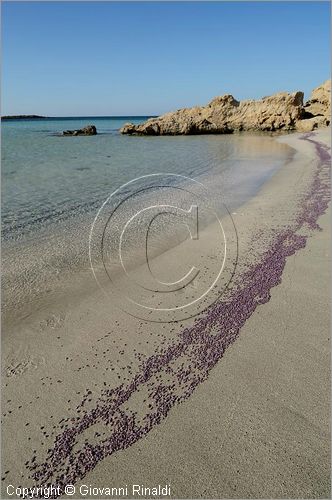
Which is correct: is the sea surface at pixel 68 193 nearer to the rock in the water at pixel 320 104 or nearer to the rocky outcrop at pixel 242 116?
the rocky outcrop at pixel 242 116

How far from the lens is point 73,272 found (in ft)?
33.3

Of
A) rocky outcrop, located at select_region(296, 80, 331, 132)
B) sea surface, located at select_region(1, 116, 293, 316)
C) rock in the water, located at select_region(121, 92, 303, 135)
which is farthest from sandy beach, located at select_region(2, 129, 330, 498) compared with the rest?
rock in the water, located at select_region(121, 92, 303, 135)

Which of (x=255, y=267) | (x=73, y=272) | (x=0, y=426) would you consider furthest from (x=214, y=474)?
(x=73, y=272)

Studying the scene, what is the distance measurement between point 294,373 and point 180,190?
1548 centimetres

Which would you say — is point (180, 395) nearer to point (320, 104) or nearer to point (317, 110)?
point (320, 104)

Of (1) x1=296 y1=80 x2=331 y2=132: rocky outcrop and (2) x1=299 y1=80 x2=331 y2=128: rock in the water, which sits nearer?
(1) x1=296 y1=80 x2=331 y2=132: rocky outcrop

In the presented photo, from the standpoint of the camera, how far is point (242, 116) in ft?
243

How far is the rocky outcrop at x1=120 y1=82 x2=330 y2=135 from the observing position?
69625 mm

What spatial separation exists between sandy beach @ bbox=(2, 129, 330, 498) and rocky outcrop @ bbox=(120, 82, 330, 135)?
67.8 metres

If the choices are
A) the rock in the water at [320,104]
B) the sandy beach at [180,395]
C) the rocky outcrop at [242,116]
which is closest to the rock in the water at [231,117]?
the rocky outcrop at [242,116]

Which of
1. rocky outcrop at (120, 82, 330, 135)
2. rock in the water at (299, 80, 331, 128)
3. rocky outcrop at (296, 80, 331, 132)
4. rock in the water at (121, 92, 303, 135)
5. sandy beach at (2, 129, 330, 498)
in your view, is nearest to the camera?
sandy beach at (2, 129, 330, 498)

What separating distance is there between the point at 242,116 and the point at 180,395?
76024mm

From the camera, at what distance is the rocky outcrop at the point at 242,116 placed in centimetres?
6962

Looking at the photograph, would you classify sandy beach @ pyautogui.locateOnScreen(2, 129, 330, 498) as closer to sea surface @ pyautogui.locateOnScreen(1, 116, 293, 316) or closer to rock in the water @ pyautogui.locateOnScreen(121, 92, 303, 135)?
sea surface @ pyautogui.locateOnScreen(1, 116, 293, 316)
